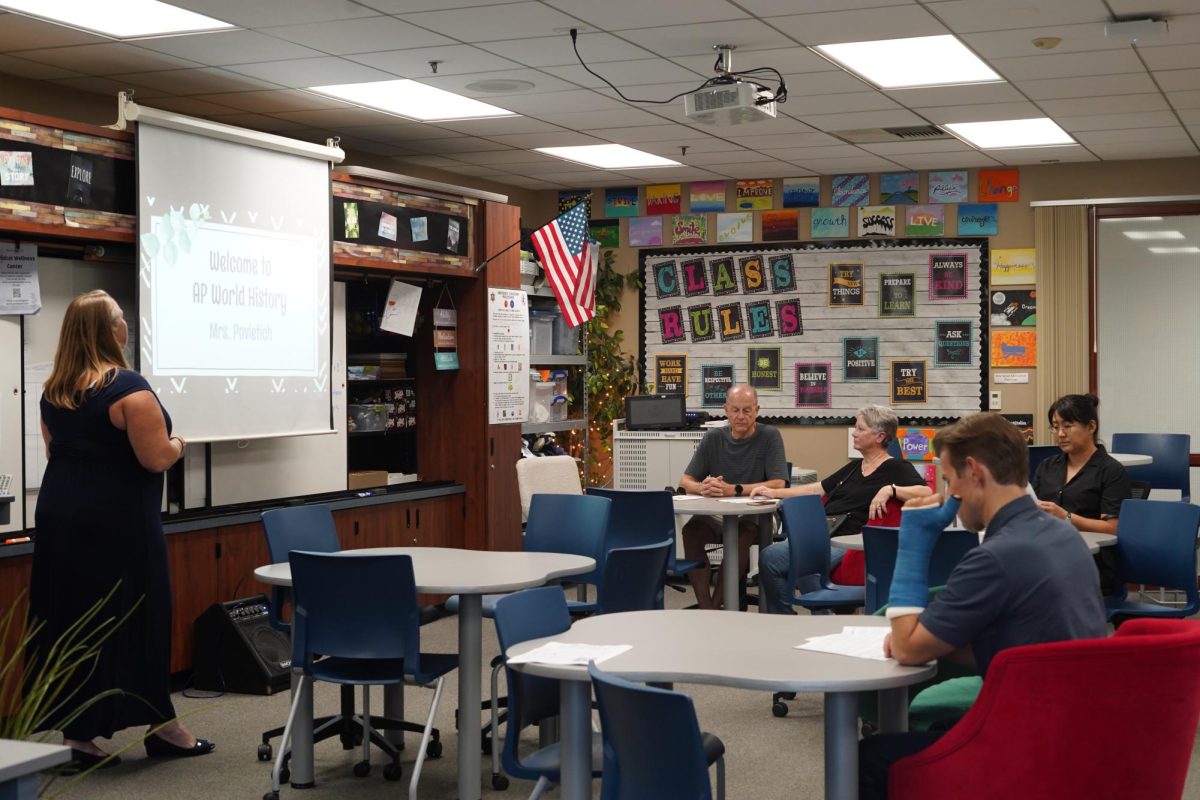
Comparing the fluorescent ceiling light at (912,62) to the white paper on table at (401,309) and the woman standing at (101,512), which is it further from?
the woman standing at (101,512)

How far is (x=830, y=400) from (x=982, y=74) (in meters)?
4.00

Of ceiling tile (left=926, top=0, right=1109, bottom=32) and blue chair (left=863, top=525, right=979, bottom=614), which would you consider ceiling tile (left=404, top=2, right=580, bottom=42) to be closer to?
ceiling tile (left=926, top=0, right=1109, bottom=32)

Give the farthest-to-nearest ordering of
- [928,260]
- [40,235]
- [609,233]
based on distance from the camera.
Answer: [609,233]
[928,260]
[40,235]

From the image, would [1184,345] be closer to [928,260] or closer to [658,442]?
[928,260]

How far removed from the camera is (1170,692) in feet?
8.78

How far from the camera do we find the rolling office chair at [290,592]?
5.06 m

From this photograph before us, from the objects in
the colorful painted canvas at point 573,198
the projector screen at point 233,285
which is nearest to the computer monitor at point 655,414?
the colorful painted canvas at point 573,198

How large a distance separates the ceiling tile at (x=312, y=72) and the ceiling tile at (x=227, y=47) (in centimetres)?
11

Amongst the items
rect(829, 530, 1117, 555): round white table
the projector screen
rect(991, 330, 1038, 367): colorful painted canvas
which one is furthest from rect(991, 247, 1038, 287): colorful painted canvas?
the projector screen

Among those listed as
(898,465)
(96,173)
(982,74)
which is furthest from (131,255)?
(982,74)

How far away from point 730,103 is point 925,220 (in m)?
4.31

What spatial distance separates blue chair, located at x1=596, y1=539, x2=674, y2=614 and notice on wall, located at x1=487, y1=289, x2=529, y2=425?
3773 mm

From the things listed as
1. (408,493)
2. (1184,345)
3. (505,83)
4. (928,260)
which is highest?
(505,83)

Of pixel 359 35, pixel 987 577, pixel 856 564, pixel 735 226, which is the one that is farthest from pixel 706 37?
pixel 735 226
